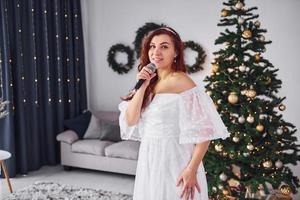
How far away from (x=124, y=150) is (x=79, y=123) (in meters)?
0.90

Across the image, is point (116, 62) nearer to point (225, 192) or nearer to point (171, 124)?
point (225, 192)

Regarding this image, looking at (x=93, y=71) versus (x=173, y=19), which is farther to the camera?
(x=93, y=71)

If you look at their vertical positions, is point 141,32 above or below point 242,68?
above

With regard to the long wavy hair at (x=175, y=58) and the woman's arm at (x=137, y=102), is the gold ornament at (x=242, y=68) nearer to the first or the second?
the long wavy hair at (x=175, y=58)

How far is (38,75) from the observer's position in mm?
4805

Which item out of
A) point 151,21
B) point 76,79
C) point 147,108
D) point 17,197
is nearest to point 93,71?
point 76,79

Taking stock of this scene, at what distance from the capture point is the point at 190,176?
1.65 m

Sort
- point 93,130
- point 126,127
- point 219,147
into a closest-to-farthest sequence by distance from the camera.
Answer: point 126,127 < point 219,147 < point 93,130

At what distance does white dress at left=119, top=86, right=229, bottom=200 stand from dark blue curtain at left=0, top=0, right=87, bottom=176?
306 centimetres

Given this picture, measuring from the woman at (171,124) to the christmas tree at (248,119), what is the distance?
109 centimetres

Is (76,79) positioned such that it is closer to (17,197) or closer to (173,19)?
(173,19)

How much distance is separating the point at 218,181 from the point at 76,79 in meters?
3.04

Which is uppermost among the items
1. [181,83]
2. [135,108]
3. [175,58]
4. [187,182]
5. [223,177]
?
[175,58]

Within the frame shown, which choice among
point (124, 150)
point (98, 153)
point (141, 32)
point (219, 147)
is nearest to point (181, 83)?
point (219, 147)
